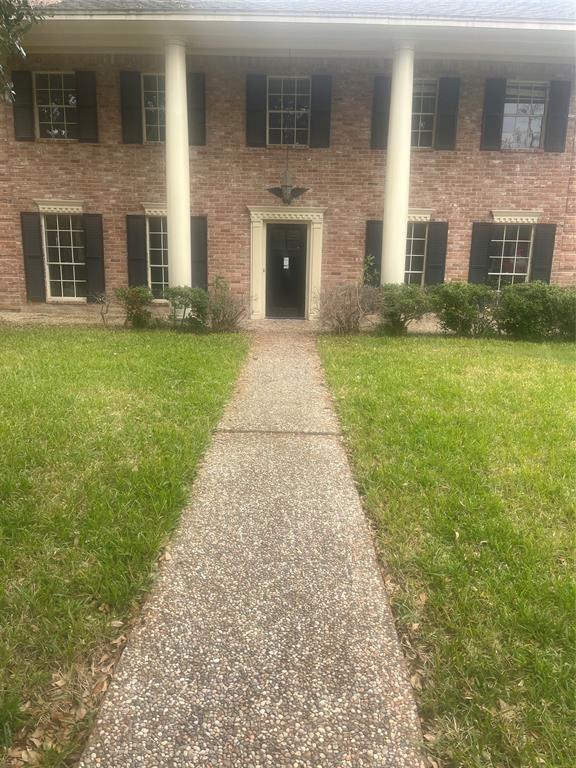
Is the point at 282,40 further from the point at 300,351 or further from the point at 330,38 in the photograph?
the point at 300,351

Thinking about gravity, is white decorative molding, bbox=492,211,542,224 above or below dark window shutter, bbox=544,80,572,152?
below

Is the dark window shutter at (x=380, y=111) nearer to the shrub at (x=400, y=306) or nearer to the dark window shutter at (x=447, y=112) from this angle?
the dark window shutter at (x=447, y=112)

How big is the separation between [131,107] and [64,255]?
3620 mm

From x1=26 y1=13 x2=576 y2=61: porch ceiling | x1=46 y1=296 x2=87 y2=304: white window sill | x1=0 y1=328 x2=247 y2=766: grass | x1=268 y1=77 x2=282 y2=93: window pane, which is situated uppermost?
x1=26 y1=13 x2=576 y2=61: porch ceiling

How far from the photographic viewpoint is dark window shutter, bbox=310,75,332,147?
480 inches

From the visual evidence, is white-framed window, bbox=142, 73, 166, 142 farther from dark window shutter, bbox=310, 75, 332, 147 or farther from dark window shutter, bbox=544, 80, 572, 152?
dark window shutter, bbox=544, 80, 572, 152

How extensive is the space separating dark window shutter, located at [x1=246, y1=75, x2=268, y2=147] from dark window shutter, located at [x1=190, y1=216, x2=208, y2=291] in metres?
2.01

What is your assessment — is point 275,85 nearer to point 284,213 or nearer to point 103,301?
point 284,213

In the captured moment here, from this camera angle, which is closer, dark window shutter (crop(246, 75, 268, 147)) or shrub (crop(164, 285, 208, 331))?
shrub (crop(164, 285, 208, 331))

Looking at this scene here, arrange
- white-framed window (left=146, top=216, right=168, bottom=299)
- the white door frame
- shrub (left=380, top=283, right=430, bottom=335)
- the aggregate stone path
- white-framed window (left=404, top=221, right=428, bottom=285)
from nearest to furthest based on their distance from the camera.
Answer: the aggregate stone path → shrub (left=380, top=283, right=430, bottom=335) → the white door frame → white-framed window (left=146, top=216, right=168, bottom=299) → white-framed window (left=404, top=221, right=428, bottom=285)

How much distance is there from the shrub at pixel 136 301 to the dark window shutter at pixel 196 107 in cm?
403

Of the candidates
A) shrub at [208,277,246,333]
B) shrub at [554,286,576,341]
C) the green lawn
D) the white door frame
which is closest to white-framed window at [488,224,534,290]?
shrub at [554,286,576,341]

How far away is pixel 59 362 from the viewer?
7590mm

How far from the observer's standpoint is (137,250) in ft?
42.4
